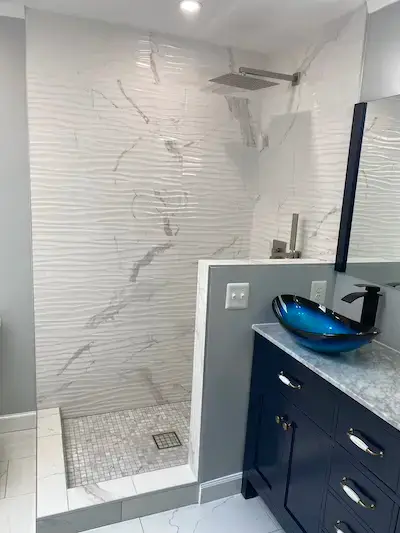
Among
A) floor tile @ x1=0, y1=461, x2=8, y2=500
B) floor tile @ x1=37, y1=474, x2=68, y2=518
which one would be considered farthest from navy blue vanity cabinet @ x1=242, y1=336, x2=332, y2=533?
floor tile @ x1=0, y1=461, x2=8, y2=500

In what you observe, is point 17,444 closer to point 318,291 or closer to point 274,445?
point 274,445

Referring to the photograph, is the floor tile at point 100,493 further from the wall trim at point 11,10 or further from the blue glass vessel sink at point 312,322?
the wall trim at point 11,10

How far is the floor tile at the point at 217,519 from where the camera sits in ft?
6.11

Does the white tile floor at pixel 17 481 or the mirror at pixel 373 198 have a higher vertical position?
the mirror at pixel 373 198

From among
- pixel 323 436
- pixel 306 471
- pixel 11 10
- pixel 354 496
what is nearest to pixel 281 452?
pixel 306 471

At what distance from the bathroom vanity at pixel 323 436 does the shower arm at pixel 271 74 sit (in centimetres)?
127

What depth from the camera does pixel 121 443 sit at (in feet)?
7.61

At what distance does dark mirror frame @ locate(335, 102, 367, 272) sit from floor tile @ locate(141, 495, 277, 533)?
1253 mm

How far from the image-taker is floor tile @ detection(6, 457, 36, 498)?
6.63 feet

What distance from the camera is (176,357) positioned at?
2.77 metres

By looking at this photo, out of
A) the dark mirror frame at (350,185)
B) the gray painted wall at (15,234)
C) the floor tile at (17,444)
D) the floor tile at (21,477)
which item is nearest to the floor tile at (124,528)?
the floor tile at (21,477)

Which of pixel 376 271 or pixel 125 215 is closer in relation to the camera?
pixel 376 271

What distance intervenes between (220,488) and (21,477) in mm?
1034

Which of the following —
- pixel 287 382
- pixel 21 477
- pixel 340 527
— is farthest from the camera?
pixel 21 477
